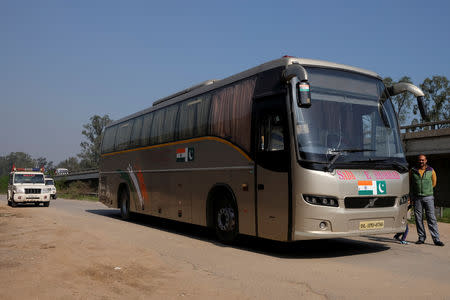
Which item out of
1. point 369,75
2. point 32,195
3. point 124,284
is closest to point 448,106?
point 32,195

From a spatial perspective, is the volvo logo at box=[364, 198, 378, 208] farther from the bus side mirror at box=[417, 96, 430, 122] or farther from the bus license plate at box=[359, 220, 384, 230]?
the bus side mirror at box=[417, 96, 430, 122]

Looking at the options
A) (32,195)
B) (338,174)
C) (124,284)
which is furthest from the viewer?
(32,195)

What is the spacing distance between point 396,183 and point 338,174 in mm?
1465

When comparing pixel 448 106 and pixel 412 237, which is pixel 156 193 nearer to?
pixel 412 237

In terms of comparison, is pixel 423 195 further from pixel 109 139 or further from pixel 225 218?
pixel 109 139

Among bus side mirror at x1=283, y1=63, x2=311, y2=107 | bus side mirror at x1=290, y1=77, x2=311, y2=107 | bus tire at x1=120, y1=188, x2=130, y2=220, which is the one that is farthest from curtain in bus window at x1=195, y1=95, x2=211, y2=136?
bus tire at x1=120, y1=188, x2=130, y2=220

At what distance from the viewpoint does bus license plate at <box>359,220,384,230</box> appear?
8172 millimetres

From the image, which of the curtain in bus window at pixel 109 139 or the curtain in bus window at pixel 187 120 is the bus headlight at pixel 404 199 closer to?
the curtain in bus window at pixel 187 120

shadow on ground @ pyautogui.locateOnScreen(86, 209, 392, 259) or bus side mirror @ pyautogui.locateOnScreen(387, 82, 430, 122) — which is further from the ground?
bus side mirror @ pyautogui.locateOnScreen(387, 82, 430, 122)

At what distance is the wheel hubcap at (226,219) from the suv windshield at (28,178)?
63.4ft

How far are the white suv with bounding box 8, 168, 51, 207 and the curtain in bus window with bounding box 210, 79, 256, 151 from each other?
18.8 m

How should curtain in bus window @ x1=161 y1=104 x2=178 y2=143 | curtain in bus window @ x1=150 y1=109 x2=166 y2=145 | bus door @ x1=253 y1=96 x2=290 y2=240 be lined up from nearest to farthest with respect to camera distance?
1. bus door @ x1=253 y1=96 x2=290 y2=240
2. curtain in bus window @ x1=161 y1=104 x2=178 y2=143
3. curtain in bus window @ x1=150 y1=109 x2=166 y2=145

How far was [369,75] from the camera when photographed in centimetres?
927

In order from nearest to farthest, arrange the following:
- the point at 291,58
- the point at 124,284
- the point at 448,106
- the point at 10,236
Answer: the point at 124,284 < the point at 291,58 < the point at 10,236 < the point at 448,106
